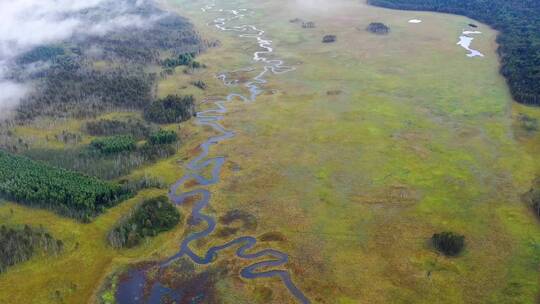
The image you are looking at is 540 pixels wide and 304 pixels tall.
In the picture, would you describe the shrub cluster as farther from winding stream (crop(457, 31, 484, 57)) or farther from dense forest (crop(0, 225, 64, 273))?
winding stream (crop(457, 31, 484, 57))

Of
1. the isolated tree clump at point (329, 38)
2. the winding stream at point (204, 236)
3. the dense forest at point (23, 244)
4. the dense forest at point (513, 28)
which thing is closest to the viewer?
the winding stream at point (204, 236)

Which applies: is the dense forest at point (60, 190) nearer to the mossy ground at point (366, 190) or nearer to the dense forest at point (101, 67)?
the mossy ground at point (366, 190)

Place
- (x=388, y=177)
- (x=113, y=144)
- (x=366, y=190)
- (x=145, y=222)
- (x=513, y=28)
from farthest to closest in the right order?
(x=513, y=28) → (x=113, y=144) → (x=388, y=177) → (x=366, y=190) → (x=145, y=222)

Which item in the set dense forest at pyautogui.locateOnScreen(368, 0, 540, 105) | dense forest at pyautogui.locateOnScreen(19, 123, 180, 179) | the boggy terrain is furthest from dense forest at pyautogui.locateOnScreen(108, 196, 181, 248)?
dense forest at pyautogui.locateOnScreen(368, 0, 540, 105)

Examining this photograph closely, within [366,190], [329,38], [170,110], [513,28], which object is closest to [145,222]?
[366,190]

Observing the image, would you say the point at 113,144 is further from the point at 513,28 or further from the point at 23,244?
the point at 513,28

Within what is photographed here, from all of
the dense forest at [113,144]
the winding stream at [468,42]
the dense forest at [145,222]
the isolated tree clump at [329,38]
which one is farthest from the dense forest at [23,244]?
the winding stream at [468,42]
